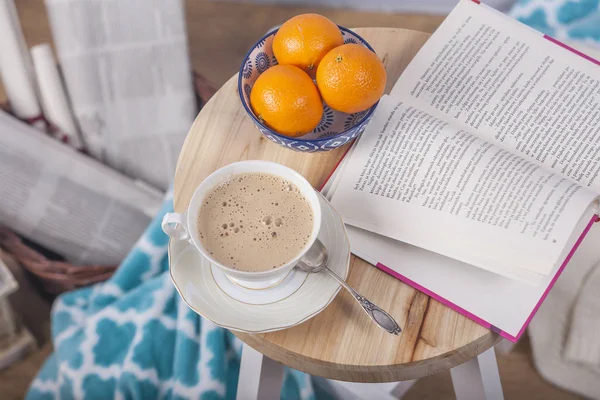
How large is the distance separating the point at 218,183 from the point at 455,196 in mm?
267

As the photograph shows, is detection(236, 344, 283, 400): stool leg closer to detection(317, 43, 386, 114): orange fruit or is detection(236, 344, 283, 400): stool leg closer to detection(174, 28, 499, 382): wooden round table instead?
detection(174, 28, 499, 382): wooden round table

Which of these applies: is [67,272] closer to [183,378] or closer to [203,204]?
[183,378]

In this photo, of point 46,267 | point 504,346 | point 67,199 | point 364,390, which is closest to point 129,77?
point 67,199

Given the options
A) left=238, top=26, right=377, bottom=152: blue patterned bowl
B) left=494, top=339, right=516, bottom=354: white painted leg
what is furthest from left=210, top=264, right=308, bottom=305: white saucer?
left=494, top=339, right=516, bottom=354: white painted leg

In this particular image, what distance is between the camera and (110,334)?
41.6 inches

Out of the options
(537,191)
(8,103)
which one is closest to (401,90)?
(537,191)

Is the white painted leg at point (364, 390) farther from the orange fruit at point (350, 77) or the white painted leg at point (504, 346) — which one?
the orange fruit at point (350, 77)

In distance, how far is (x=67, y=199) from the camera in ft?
3.78

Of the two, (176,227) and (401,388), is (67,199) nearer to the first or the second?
(176,227)

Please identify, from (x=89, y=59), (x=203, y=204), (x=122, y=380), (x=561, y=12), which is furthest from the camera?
(x=561, y=12)

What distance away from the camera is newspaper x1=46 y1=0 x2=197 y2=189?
1.13 m

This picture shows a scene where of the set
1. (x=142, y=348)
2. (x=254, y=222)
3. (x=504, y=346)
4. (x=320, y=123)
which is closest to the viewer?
(x=254, y=222)

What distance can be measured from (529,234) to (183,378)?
2.12 ft

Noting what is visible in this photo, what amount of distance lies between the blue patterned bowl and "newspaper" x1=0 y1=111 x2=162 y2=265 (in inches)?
21.8
